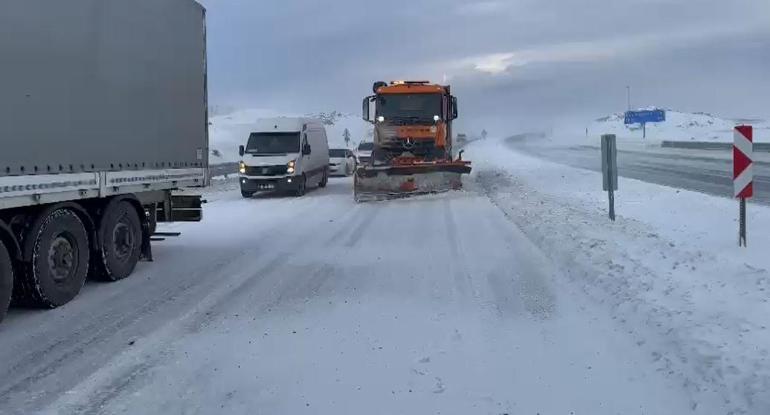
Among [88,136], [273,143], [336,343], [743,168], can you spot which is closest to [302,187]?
[273,143]

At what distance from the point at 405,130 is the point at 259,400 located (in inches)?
625

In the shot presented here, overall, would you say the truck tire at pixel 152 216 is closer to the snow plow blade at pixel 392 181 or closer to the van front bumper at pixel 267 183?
the snow plow blade at pixel 392 181

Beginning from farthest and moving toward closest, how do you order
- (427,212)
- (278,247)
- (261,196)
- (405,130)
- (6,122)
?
(261,196) → (405,130) → (427,212) → (278,247) → (6,122)

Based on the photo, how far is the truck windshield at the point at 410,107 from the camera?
1988 cm

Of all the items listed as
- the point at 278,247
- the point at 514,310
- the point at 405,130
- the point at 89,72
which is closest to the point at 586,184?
the point at 405,130

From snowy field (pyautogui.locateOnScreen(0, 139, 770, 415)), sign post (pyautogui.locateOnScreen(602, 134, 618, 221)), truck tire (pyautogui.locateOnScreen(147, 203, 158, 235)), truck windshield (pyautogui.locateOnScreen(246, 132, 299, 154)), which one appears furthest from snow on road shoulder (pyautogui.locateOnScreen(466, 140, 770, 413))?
truck windshield (pyautogui.locateOnScreen(246, 132, 299, 154))

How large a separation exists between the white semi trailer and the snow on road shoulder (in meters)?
5.55

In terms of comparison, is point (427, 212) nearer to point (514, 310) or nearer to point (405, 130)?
point (405, 130)

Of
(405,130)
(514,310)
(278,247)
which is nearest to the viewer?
(514,310)

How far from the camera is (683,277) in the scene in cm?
681

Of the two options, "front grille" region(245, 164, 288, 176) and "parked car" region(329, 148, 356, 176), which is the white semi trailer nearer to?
"front grille" region(245, 164, 288, 176)

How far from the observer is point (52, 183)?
664cm

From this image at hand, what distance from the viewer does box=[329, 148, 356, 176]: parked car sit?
30781 mm

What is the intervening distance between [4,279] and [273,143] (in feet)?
51.2
